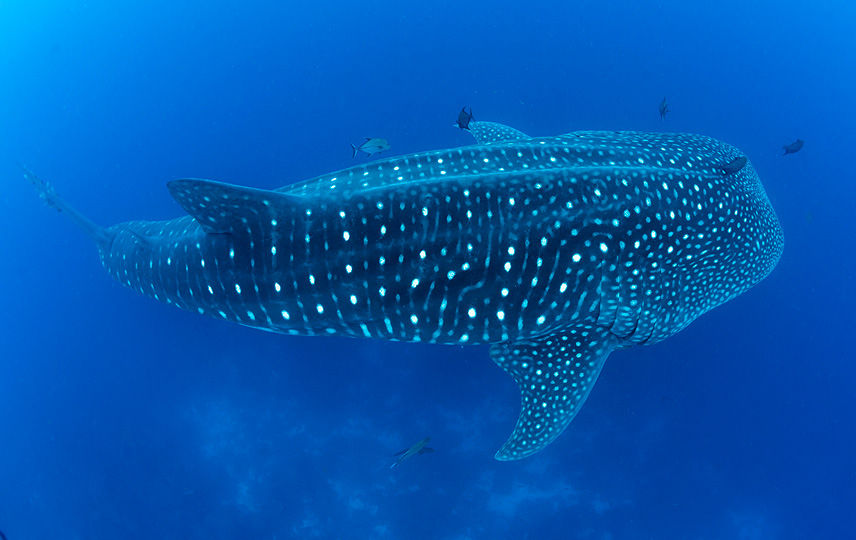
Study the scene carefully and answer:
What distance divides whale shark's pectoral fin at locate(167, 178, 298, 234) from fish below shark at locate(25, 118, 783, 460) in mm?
12

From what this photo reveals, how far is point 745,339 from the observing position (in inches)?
356

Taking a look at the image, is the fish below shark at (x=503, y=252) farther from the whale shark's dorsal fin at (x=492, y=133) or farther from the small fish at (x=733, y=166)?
the whale shark's dorsal fin at (x=492, y=133)

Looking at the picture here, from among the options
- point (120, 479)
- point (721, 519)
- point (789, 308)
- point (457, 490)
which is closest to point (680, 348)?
point (789, 308)

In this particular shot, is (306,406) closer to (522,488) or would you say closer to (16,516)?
(522,488)

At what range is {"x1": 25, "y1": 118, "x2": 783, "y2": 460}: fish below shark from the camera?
3.86 m

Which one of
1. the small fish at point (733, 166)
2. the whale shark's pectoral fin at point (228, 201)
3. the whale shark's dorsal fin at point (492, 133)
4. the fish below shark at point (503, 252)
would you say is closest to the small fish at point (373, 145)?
the whale shark's dorsal fin at point (492, 133)

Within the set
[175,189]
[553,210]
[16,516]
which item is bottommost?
[16,516]

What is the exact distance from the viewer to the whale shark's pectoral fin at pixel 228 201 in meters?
3.76

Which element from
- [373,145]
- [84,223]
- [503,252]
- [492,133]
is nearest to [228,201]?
[503,252]

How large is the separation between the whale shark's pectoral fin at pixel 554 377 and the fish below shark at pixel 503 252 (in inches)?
0.6

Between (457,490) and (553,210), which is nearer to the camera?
(553,210)

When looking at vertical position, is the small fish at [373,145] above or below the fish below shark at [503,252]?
above

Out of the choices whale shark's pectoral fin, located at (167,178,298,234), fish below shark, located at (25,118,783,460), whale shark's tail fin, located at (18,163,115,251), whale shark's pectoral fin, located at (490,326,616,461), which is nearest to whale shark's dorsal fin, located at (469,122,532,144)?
fish below shark, located at (25,118,783,460)

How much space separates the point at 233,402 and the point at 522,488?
20.1 ft
